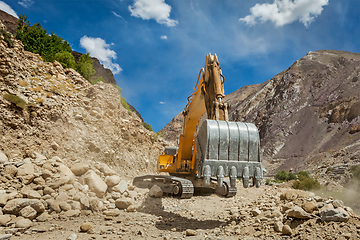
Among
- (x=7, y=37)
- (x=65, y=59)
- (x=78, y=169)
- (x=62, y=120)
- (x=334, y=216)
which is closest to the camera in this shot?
(x=334, y=216)

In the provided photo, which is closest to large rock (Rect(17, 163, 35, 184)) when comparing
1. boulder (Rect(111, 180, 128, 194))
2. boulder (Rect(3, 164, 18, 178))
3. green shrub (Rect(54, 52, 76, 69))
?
boulder (Rect(3, 164, 18, 178))

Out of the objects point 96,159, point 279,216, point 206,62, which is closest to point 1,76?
point 96,159

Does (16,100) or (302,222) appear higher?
(16,100)

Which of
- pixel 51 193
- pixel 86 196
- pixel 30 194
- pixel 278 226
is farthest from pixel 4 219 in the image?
pixel 278 226

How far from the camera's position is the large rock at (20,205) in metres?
5.61

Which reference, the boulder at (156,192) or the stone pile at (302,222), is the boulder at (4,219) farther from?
the stone pile at (302,222)

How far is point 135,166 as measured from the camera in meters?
12.7

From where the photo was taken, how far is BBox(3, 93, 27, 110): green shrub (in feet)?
28.1

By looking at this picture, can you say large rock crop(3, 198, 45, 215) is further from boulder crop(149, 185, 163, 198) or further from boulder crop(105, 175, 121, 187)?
boulder crop(149, 185, 163, 198)

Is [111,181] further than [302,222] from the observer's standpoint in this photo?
Yes

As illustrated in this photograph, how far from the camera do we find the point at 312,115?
5128 centimetres

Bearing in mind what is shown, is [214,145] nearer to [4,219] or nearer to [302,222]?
[302,222]

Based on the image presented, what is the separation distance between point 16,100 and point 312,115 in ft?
183

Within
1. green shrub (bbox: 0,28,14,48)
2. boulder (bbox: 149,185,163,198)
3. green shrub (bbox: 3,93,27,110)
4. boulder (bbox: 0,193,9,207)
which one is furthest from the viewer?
green shrub (bbox: 0,28,14,48)
